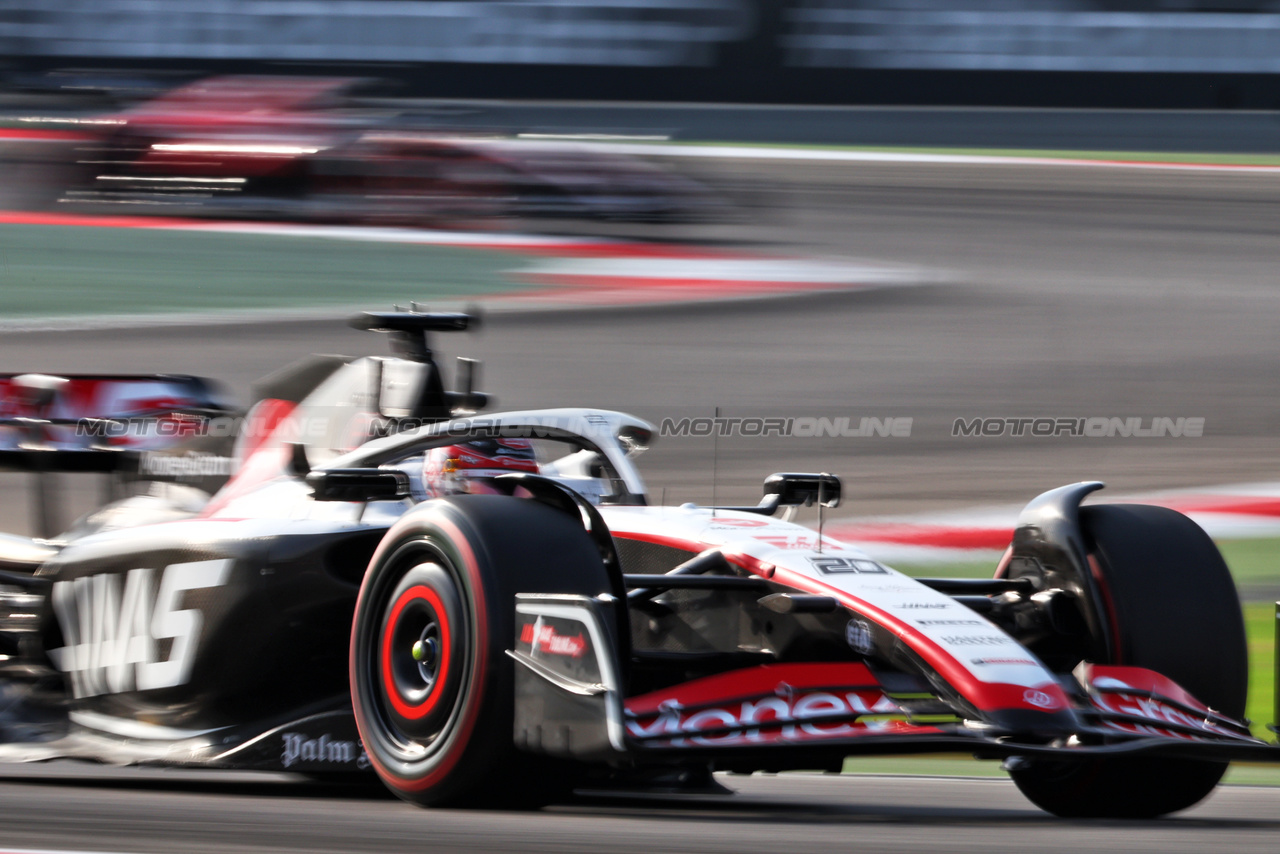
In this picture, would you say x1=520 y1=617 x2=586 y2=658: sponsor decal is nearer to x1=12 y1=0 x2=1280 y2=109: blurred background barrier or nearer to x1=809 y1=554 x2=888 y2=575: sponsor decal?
x1=809 y1=554 x2=888 y2=575: sponsor decal

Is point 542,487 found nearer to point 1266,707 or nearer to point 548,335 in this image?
point 1266,707

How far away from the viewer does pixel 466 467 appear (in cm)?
495

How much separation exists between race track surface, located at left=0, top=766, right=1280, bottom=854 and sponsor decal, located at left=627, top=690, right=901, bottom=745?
A: 0.19m

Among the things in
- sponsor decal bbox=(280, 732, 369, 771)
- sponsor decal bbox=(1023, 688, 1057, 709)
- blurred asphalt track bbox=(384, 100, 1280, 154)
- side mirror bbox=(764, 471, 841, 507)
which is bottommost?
sponsor decal bbox=(280, 732, 369, 771)

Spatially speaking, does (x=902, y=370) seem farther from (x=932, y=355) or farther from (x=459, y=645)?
(x=459, y=645)

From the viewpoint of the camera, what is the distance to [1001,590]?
4.73 m

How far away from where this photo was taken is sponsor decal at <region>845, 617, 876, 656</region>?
4.02m

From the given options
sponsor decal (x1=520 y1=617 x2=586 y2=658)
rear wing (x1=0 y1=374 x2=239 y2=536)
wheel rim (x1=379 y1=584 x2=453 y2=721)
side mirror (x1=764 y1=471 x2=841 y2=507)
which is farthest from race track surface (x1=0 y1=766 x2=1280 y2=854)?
rear wing (x1=0 y1=374 x2=239 y2=536)

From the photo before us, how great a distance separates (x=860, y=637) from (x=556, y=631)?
72 centimetres

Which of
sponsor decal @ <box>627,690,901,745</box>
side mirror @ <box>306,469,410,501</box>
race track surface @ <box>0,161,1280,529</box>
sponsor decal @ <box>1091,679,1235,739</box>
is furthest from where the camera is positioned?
race track surface @ <box>0,161,1280,529</box>

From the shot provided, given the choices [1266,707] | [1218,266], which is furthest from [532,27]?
[1266,707]

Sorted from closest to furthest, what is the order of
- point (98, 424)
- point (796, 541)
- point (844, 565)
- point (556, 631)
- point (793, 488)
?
1. point (556, 631)
2. point (844, 565)
3. point (796, 541)
4. point (793, 488)
5. point (98, 424)

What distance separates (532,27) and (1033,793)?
17907 millimetres

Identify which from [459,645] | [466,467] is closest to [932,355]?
[466,467]
